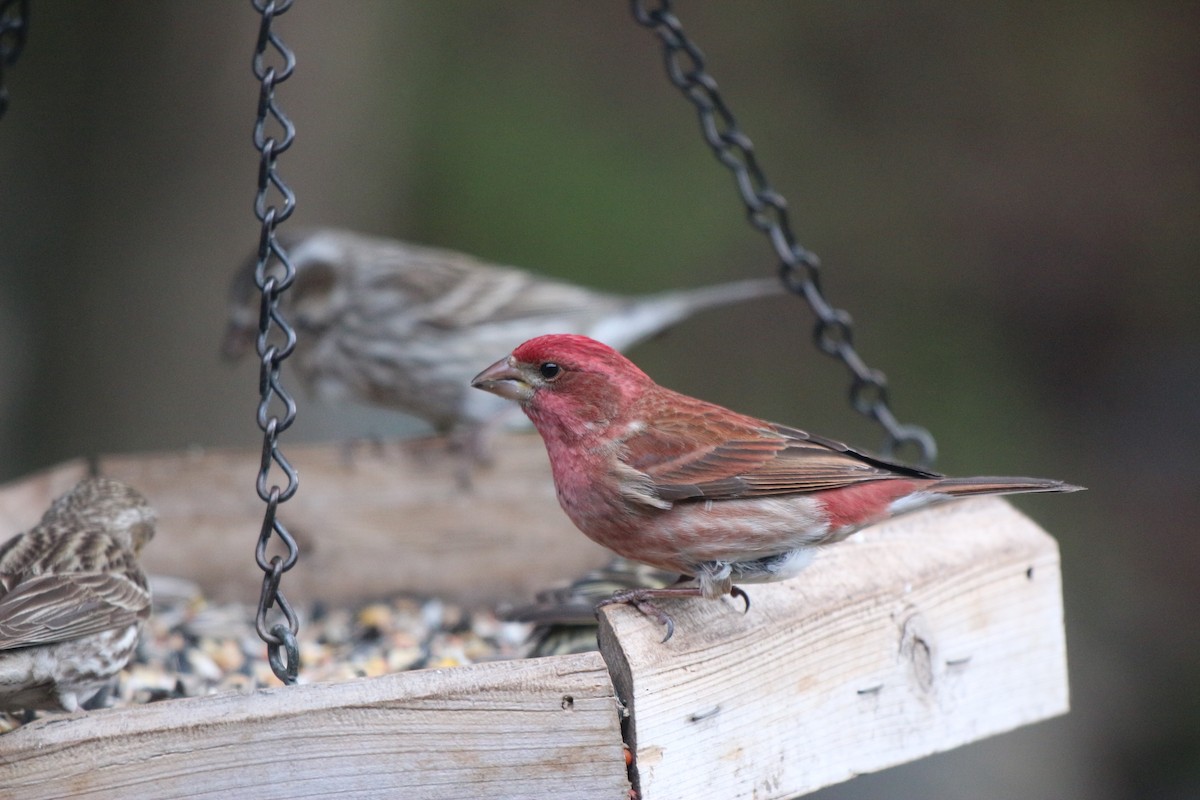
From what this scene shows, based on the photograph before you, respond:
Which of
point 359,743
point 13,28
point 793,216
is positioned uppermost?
point 793,216

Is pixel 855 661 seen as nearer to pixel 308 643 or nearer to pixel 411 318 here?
pixel 308 643

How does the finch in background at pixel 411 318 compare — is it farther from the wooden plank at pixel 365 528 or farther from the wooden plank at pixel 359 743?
the wooden plank at pixel 359 743

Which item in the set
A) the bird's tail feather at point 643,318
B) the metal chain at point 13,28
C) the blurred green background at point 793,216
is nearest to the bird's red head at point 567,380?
the metal chain at point 13,28

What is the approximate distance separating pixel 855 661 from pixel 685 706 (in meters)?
0.57

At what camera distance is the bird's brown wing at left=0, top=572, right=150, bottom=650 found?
3123 mm

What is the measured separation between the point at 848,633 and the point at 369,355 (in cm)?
339

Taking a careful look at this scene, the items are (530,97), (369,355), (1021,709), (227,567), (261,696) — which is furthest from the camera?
(530,97)

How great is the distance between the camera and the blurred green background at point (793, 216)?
739cm

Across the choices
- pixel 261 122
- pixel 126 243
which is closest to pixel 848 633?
pixel 261 122

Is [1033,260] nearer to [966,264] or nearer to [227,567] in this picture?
[966,264]

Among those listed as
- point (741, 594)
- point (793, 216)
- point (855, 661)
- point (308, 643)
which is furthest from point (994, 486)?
point (793, 216)

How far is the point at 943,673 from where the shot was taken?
3.35 m

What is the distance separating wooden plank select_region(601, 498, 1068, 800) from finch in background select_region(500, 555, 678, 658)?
2.02 ft

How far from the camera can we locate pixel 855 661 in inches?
126
